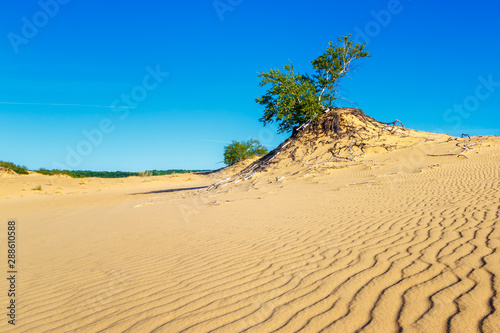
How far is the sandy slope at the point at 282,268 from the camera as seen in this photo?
2604mm

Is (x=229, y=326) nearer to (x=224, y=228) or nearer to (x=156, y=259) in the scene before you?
(x=156, y=259)

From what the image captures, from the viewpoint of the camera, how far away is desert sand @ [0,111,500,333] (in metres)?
2.61

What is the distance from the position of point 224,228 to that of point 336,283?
13.0ft

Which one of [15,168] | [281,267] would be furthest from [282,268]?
[15,168]

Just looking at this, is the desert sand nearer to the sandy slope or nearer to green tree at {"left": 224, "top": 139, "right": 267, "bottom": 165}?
the sandy slope

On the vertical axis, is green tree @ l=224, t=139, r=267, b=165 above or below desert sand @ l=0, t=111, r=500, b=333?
above

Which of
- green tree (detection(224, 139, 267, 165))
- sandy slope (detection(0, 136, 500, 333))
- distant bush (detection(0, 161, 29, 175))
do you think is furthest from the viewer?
green tree (detection(224, 139, 267, 165))

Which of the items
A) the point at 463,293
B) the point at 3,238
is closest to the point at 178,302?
the point at 463,293

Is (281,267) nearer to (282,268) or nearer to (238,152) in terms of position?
(282,268)

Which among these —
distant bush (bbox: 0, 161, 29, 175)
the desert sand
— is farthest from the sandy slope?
distant bush (bbox: 0, 161, 29, 175)

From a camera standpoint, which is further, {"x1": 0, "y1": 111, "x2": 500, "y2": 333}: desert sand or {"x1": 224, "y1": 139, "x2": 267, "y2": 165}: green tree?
{"x1": 224, "y1": 139, "x2": 267, "y2": 165}: green tree

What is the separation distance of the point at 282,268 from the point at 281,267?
4cm

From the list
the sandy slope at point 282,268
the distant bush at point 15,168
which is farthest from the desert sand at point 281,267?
the distant bush at point 15,168

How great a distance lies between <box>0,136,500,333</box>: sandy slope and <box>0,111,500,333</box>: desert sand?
0.06ft
